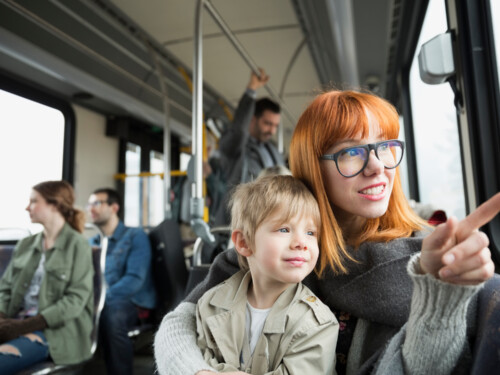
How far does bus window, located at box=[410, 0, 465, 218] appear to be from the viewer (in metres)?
2.26

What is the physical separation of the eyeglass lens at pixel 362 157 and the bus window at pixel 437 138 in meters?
0.88

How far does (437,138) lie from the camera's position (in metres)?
2.84

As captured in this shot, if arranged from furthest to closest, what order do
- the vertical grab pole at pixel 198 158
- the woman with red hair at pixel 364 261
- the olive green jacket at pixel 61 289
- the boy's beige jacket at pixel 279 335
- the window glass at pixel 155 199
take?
1. the window glass at pixel 155 199
2. the olive green jacket at pixel 61 289
3. the vertical grab pole at pixel 198 158
4. the boy's beige jacket at pixel 279 335
5. the woman with red hair at pixel 364 261

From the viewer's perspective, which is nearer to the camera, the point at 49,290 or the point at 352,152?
the point at 352,152

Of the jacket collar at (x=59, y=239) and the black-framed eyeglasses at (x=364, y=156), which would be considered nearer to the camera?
the black-framed eyeglasses at (x=364, y=156)

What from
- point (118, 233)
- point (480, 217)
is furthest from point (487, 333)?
point (118, 233)

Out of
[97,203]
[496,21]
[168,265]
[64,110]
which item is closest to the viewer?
[496,21]

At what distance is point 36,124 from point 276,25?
212cm

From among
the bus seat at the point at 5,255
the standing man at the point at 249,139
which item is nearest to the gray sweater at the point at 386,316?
the standing man at the point at 249,139

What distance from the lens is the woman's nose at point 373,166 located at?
103cm

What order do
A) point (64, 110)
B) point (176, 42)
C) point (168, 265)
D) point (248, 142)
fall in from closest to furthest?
point (168, 265), point (248, 142), point (64, 110), point (176, 42)

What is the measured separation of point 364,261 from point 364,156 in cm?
26

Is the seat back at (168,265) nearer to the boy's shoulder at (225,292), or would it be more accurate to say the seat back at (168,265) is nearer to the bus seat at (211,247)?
the bus seat at (211,247)

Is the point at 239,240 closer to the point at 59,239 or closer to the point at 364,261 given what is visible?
the point at 364,261
